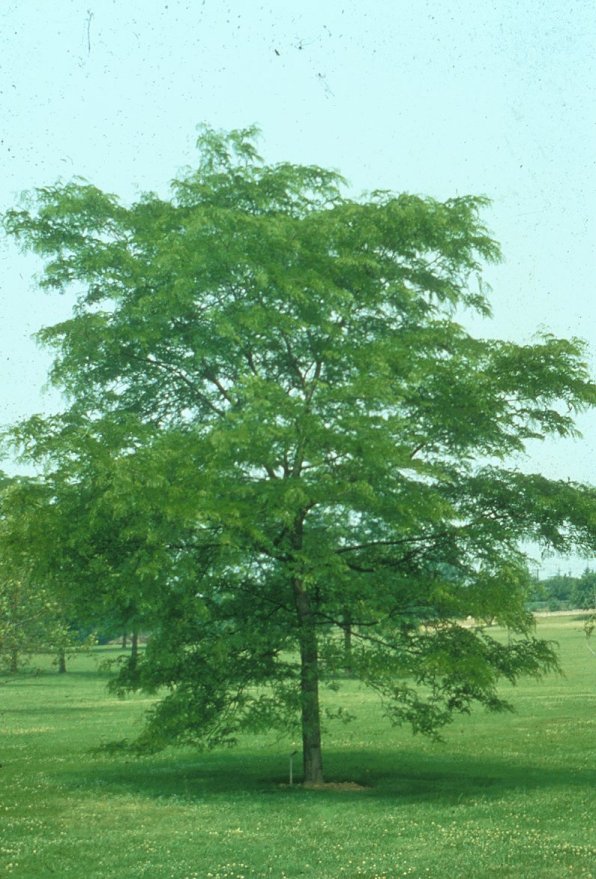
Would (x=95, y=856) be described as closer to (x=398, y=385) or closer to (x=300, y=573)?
(x=300, y=573)

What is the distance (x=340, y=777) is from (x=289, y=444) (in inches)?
342

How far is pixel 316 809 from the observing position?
2086 centimetres

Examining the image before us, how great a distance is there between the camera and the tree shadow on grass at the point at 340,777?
23816mm

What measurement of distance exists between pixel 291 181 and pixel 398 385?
6.24 metres

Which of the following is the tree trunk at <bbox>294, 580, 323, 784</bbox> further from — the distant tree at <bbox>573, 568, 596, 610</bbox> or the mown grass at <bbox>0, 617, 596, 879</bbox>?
the distant tree at <bbox>573, 568, 596, 610</bbox>

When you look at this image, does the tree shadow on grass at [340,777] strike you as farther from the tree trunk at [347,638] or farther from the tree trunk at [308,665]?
the tree trunk at [347,638]

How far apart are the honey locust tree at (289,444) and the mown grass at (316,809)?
1.73 meters

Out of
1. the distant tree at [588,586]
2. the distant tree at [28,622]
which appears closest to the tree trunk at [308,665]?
the distant tree at [28,622]

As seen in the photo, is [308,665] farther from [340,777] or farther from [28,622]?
[28,622]

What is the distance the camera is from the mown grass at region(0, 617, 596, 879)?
1591cm

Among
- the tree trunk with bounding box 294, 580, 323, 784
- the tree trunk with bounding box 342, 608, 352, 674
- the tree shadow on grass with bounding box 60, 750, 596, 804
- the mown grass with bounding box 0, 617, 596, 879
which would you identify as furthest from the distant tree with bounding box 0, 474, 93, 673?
the tree trunk with bounding box 342, 608, 352, 674

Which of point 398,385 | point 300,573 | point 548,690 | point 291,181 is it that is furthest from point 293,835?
point 548,690

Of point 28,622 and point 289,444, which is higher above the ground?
point 289,444

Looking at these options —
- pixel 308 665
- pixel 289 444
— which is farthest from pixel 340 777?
pixel 289 444
